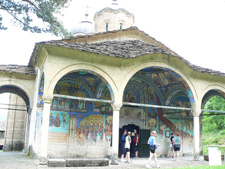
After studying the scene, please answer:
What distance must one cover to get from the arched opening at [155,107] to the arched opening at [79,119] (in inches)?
45.7

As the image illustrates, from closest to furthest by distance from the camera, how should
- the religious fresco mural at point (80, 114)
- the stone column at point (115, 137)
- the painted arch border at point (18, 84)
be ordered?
the stone column at point (115, 137) → the religious fresco mural at point (80, 114) → the painted arch border at point (18, 84)

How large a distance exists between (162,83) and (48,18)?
19.5 feet

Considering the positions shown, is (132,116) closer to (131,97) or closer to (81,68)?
(131,97)

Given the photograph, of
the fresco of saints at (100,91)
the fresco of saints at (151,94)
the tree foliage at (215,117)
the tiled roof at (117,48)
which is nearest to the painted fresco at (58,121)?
the fresco of saints at (100,91)

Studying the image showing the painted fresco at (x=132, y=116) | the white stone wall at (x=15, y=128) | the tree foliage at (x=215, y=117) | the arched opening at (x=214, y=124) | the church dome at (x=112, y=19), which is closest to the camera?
the painted fresco at (x=132, y=116)

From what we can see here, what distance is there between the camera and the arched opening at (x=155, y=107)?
11.6m

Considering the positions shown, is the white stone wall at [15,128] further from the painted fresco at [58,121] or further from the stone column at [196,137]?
the stone column at [196,137]

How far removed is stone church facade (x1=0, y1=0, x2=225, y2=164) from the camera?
8155mm

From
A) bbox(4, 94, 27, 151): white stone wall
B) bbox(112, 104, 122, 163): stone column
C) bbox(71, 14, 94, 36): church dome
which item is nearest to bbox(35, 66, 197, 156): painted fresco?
bbox(112, 104, 122, 163): stone column

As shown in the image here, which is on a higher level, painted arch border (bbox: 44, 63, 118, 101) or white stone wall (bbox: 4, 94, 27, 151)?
painted arch border (bbox: 44, 63, 118, 101)

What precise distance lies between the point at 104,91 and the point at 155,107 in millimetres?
2502

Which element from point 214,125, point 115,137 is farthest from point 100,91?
point 214,125

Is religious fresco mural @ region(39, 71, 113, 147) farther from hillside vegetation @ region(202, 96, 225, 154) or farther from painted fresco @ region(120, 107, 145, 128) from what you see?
hillside vegetation @ region(202, 96, 225, 154)

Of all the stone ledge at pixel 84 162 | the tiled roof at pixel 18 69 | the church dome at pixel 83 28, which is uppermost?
the church dome at pixel 83 28
